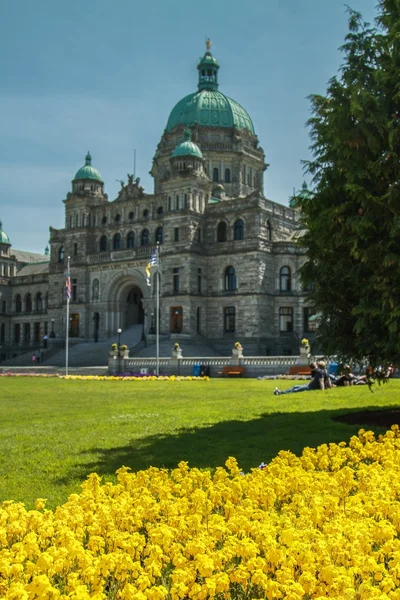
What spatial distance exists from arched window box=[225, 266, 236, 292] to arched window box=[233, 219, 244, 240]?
2.82 meters

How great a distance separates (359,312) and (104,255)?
52.2m

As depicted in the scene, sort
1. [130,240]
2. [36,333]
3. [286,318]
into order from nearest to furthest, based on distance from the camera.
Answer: [286,318], [130,240], [36,333]

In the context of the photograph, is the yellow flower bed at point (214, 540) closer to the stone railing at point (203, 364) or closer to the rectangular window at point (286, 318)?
the stone railing at point (203, 364)

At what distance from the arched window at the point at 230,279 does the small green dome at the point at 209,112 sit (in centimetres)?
1838

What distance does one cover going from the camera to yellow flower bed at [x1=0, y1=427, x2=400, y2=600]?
511 centimetres

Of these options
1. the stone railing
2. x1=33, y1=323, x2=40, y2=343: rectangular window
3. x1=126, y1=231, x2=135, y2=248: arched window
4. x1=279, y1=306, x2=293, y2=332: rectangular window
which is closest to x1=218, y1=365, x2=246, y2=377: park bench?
the stone railing

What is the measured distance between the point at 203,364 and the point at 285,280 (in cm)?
1617

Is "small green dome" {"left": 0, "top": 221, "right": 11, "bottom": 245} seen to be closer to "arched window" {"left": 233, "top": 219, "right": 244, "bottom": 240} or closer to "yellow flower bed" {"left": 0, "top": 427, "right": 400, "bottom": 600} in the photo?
"arched window" {"left": 233, "top": 219, "right": 244, "bottom": 240}

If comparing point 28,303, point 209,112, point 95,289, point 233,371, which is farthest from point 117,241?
point 233,371

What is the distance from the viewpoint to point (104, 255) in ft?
212

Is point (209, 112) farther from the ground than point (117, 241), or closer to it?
farther from the ground

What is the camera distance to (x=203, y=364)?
45188mm

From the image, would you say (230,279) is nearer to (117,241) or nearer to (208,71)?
(117,241)

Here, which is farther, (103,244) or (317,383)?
(103,244)
